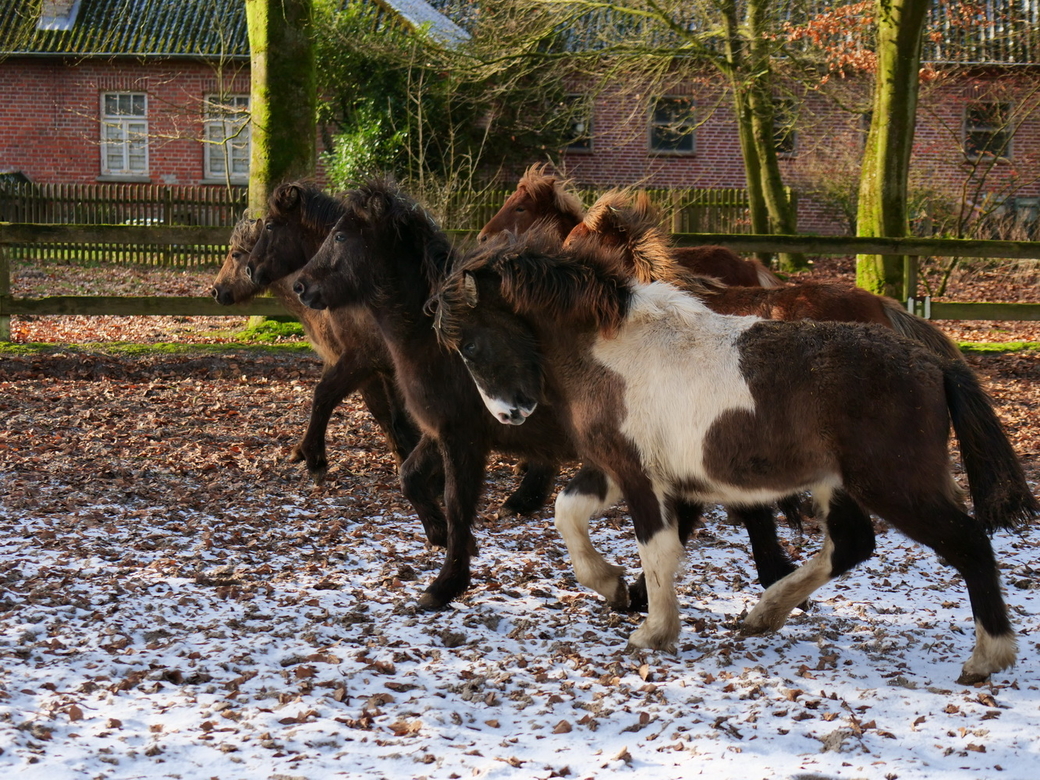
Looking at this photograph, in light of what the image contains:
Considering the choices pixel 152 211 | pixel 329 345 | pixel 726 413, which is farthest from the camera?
pixel 152 211

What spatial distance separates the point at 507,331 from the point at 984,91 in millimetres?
24112

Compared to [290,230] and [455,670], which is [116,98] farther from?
[455,670]

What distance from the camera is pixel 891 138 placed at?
Result: 13328 millimetres

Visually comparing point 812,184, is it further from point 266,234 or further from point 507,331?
point 507,331

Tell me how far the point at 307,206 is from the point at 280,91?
19.6 ft

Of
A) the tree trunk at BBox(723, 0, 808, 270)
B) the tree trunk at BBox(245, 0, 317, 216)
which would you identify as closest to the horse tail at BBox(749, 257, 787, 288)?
the tree trunk at BBox(245, 0, 317, 216)

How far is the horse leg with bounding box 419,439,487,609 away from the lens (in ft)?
17.5

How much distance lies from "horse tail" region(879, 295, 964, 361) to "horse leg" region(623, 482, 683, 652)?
7.36 feet

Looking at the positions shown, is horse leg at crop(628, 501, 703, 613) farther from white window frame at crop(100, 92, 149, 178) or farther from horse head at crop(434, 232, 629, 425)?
white window frame at crop(100, 92, 149, 178)

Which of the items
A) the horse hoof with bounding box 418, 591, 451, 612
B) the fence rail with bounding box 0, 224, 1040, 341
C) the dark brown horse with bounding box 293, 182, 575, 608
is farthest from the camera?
the fence rail with bounding box 0, 224, 1040, 341

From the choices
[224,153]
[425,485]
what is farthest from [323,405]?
[224,153]

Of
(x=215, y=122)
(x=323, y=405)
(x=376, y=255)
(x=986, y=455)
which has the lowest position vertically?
(x=323, y=405)

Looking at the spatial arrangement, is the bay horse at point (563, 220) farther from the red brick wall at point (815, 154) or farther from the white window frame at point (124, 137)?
the white window frame at point (124, 137)

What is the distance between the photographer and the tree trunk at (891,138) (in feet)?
43.0
